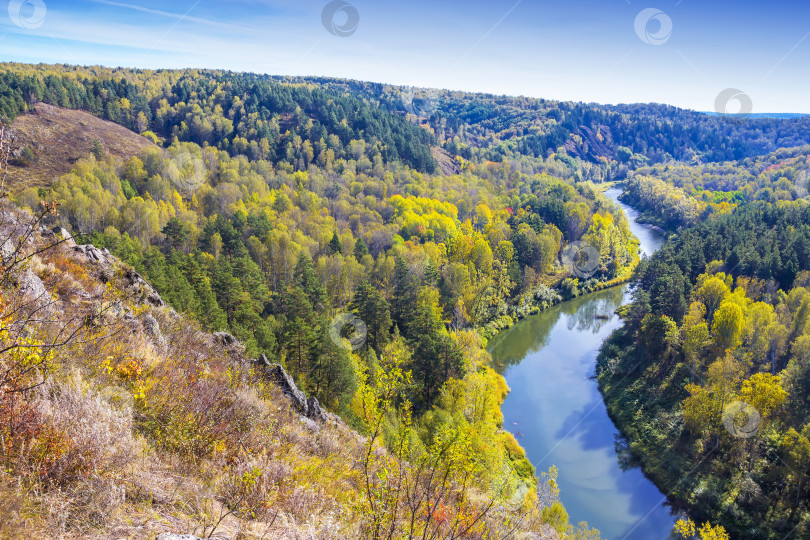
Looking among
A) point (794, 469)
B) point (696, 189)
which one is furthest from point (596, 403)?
point (696, 189)

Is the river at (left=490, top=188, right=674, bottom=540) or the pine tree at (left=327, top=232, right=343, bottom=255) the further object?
the pine tree at (left=327, top=232, right=343, bottom=255)

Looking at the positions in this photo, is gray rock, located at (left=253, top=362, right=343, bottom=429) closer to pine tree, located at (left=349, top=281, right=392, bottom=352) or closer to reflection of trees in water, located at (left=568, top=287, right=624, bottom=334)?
pine tree, located at (left=349, top=281, right=392, bottom=352)

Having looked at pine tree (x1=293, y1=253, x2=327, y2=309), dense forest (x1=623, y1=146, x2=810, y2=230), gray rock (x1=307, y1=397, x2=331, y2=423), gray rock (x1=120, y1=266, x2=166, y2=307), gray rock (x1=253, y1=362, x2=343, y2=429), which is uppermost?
dense forest (x1=623, y1=146, x2=810, y2=230)

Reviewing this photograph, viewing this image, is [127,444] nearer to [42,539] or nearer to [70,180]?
[42,539]

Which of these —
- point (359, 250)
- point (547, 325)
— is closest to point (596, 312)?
point (547, 325)

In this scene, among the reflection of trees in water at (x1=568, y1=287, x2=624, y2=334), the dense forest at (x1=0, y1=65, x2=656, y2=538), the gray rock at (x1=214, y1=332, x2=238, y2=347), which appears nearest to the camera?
the gray rock at (x1=214, y1=332, x2=238, y2=347)

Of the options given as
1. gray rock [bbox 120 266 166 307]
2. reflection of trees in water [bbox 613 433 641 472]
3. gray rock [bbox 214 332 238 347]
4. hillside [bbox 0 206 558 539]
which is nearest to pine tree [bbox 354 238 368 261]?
reflection of trees in water [bbox 613 433 641 472]

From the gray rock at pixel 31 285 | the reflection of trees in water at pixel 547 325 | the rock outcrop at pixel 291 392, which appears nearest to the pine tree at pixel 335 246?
the reflection of trees in water at pixel 547 325

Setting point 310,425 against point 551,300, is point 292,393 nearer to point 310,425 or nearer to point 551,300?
point 310,425
